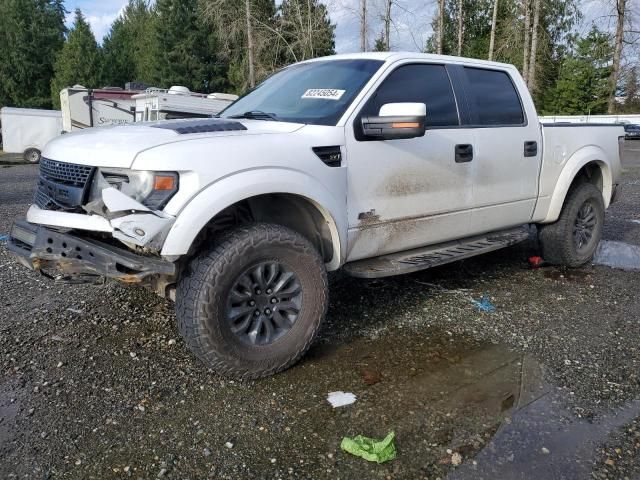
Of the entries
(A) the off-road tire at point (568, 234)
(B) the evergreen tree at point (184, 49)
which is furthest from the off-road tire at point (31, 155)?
(A) the off-road tire at point (568, 234)

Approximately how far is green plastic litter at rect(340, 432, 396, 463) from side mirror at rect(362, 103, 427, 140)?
179 cm

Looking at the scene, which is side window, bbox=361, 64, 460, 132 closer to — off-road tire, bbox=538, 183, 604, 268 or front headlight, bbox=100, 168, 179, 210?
front headlight, bbox=100, 168, 179, 210

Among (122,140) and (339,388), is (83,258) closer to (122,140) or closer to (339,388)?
(122,140)

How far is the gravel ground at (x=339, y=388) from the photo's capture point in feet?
8.32

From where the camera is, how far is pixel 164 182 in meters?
2.83

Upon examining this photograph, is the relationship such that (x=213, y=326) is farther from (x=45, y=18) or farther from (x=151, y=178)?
(x=45, y=18)

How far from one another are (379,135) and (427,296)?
5.84 ft

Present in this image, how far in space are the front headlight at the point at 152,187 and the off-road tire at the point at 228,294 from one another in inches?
15.8

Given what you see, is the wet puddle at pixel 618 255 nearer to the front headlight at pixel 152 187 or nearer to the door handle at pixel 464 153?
the door handle at pixel 464 153

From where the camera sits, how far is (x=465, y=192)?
14.1ft

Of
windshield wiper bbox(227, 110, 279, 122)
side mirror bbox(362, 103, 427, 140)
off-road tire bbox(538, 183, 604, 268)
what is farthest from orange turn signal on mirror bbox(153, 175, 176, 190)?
off-road tire bbox(538, 183, 604, 268)

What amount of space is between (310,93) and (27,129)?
2408 centimetres

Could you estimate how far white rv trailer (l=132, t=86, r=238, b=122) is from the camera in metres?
18.3

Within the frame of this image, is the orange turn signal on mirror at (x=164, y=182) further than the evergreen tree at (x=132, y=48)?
No
